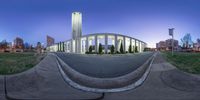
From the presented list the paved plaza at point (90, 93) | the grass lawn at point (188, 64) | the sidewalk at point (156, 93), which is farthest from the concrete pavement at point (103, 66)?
the sidewalk at point (156, 93)

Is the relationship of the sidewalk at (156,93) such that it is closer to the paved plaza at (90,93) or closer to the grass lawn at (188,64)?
the paved plaza at (90,93)

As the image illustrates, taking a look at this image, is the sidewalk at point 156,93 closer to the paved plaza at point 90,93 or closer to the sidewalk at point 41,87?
the paved plaza at point 90,93

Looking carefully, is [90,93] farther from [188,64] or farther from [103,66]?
[188,64]

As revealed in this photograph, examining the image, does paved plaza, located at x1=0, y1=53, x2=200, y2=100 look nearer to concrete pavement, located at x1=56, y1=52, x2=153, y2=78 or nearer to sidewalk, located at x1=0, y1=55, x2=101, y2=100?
sidewalk, located at x1=0, y1=55, x2=101, y2=100

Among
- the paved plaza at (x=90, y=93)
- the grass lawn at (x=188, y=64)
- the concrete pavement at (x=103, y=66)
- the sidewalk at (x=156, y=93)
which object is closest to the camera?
the sidewalk at (x=156, y=93)

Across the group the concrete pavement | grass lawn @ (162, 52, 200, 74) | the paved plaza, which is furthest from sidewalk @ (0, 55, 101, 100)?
grass lawn @ (162, 52, 200, 74)

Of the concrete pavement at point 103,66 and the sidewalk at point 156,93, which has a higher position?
the concrete pavement at point 103,66

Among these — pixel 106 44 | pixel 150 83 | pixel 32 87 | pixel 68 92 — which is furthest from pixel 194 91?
pixel 106 44

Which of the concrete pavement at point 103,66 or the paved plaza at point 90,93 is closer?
the paved plaza at point 90,93

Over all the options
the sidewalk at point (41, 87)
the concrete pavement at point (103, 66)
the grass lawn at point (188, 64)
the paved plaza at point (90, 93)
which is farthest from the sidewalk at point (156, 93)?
the grass lawn at point (188, 64)

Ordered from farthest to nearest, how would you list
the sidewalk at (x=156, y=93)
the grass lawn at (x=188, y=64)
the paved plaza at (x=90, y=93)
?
the grass lawn at (x=188, y=64), the paved plaza at (x=90, y=93), the sidewalk at (x=156, y=93)

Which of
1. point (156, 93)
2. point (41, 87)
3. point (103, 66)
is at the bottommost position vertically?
point (156, 93)

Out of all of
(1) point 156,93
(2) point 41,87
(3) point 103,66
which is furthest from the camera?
(3) point 103,66

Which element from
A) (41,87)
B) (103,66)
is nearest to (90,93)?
(41,87)
